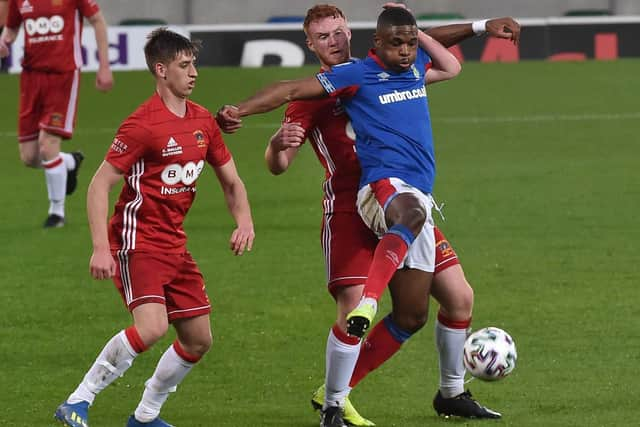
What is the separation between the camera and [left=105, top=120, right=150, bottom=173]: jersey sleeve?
653cm

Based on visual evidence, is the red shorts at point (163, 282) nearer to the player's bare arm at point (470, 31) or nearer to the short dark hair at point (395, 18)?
the short dark hair at point (395, 18)

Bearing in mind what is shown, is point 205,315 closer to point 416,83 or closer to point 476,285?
point 416,83

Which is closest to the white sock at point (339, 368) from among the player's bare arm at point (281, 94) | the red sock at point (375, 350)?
the red sock at point (375, 350)

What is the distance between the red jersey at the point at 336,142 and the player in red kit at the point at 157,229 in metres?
0.46

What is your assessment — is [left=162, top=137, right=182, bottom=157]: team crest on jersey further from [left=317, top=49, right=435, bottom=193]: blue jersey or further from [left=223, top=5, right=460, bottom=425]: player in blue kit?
[left=317, top=49, right=435, bottom=193]: blue jersey

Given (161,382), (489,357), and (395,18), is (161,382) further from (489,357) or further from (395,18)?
(395,18)

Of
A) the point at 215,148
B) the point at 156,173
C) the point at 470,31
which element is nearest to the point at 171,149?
the point at 156,173

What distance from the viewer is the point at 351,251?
6859 millimetres

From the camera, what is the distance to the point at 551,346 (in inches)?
341

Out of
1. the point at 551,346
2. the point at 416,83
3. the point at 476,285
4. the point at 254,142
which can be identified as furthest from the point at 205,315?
the point at 254,142

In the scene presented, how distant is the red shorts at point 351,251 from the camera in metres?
6.82

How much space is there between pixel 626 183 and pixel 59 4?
6.63 m

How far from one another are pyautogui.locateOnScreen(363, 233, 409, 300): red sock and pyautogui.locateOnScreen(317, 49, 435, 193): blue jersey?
437 mm

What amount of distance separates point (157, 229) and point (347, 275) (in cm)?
91
